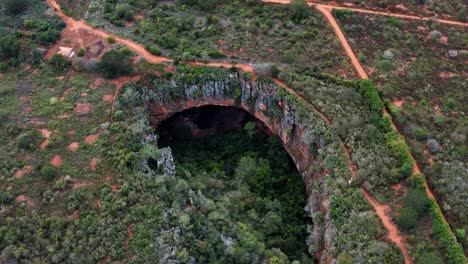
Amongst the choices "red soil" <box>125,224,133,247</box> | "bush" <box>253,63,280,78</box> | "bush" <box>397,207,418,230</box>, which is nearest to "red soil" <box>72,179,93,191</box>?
"red soil" <box>125,224,133,247</box>

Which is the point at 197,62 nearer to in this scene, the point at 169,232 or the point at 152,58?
the point at 152,58

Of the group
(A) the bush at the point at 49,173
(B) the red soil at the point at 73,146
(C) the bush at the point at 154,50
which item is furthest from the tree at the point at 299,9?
(A) the bush at the point at 49,173

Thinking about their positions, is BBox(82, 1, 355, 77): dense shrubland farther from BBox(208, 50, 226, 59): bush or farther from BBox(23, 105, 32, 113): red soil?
BBox(23, 105, 32, 113): red soil

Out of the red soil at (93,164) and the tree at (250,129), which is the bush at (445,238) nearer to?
the tree at (250,129)

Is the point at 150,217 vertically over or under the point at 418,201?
under

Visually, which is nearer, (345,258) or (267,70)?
(345,258)

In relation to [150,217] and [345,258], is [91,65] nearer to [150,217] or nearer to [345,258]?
[150,217]

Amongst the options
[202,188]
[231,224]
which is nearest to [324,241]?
[231,224]

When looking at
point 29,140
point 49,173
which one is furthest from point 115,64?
point 49,173
